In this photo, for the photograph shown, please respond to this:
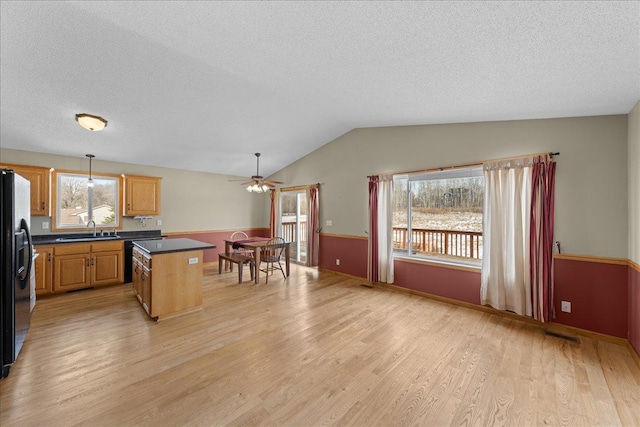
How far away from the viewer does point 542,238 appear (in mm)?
2912

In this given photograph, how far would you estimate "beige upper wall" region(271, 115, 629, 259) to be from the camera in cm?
264

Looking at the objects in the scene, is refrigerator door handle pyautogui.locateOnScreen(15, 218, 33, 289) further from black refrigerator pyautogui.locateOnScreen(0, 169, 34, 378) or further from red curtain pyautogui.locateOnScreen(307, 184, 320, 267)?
red curtain pyautogui.locateOnScreen(307, 184, 320, 267)

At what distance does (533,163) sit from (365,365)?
2975mm

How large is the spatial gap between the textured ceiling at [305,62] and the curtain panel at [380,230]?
3.95 feet

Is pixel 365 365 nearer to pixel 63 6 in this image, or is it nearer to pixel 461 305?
pixel 461 305

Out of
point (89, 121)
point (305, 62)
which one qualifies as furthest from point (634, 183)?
point (89, 121)

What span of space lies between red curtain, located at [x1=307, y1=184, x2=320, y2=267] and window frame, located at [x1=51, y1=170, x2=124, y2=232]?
379cm

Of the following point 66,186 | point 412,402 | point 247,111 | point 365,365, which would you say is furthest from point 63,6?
point 66,186

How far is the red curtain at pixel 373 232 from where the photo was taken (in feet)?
15.0

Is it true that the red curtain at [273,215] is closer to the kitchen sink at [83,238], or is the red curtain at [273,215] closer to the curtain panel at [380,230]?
the curtain panel at [380,230]

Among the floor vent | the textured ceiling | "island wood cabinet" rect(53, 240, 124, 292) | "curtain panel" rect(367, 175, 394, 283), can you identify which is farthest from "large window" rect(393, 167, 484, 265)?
"island wood cabinet" rect(53, 240, 124, 292)

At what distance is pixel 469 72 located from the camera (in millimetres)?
2160

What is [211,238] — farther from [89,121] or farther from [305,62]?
[305,62]

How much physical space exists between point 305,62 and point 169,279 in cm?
293
